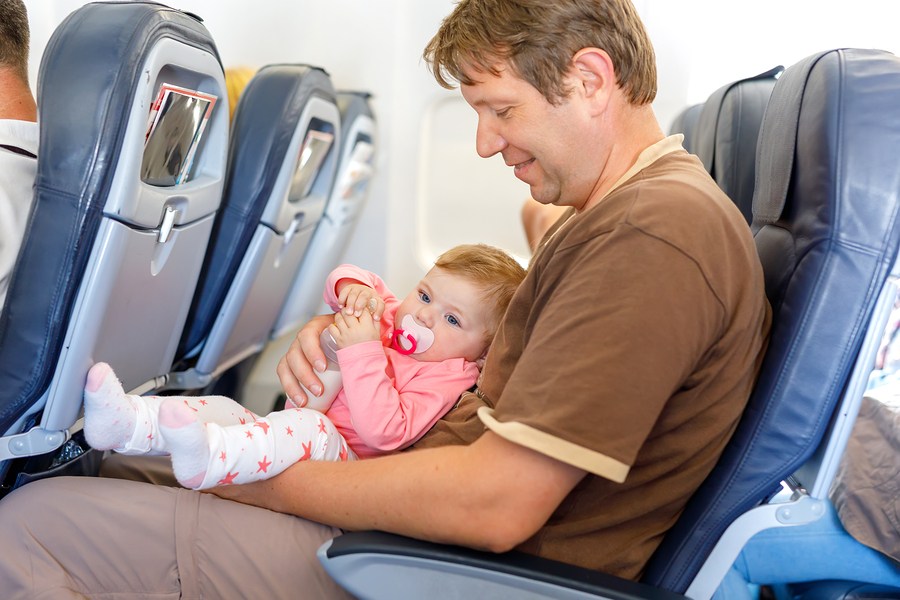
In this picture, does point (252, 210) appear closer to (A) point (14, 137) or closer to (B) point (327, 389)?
(A) point (14, 137)

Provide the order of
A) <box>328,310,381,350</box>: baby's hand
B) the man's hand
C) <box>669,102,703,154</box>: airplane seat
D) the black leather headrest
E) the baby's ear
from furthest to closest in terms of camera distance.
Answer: <box>669,102,703,154</box>: airplane seat, the baby's ear, the man's hand, <box>328,310,381,350</box>: baby's hand, the black leather headrest

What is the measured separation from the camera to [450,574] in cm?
90

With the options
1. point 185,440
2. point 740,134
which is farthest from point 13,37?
point 740,134

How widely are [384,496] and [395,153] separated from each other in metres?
2.72

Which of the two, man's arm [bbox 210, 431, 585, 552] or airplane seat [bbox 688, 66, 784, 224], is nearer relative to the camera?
man's arm [bbox 210, 431, 585, 552]

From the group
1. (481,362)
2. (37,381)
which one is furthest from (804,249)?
(37,381)

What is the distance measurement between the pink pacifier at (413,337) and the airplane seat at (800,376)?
53cm

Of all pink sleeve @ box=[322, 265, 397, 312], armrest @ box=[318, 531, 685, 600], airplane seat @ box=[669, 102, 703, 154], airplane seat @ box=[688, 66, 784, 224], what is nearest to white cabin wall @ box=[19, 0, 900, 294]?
airplane seat @ box=[669, 102, 703, 154]

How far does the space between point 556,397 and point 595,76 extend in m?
0.60

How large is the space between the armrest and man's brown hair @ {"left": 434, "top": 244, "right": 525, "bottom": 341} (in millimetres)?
597

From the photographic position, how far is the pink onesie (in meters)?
1.21

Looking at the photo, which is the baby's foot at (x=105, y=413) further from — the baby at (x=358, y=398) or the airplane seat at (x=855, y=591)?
the airplane seat at (x=855, y=591)

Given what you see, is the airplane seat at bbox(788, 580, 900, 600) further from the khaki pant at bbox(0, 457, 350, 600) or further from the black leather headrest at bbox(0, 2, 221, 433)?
the black leather headrest at bbox(0, 2, 221, 433)

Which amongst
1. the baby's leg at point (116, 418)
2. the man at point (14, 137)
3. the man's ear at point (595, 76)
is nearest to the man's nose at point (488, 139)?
the man's ear at point (595, 76)
